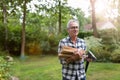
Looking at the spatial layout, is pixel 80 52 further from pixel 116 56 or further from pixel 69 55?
pixel 116 56

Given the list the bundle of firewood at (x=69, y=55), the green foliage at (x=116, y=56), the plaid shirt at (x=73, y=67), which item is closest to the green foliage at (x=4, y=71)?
the plaid shirt at (x=73, y=67)

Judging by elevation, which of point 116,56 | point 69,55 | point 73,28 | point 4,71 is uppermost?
point 73,28

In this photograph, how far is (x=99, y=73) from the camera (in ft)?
32.4

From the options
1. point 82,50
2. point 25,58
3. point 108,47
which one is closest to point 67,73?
point 82,50

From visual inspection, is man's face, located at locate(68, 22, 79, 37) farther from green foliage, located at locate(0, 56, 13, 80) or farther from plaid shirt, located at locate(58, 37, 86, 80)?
green foliage, located at locate(0, 56, 13, 80)

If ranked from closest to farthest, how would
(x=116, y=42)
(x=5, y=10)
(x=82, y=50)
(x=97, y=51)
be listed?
(x=82, y=50) → (x=97, y=51) → (x=116, y=42) → (x=5, y=10)

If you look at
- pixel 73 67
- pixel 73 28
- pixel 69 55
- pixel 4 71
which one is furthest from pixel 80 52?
pixel 4 71

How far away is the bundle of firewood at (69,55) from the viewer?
12.0ft

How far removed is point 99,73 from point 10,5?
9472 mm

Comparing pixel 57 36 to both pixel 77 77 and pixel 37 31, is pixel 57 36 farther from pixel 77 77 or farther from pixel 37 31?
pixel 77 77

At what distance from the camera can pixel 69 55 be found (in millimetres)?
3648

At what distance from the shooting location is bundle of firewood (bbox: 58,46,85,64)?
3.65 meters

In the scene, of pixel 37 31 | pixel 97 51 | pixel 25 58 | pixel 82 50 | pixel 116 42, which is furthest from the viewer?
pixel 37 31

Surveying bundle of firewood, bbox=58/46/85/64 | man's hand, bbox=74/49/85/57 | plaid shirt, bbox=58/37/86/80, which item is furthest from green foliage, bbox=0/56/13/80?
man's hand, bbox=74/49/85/57
